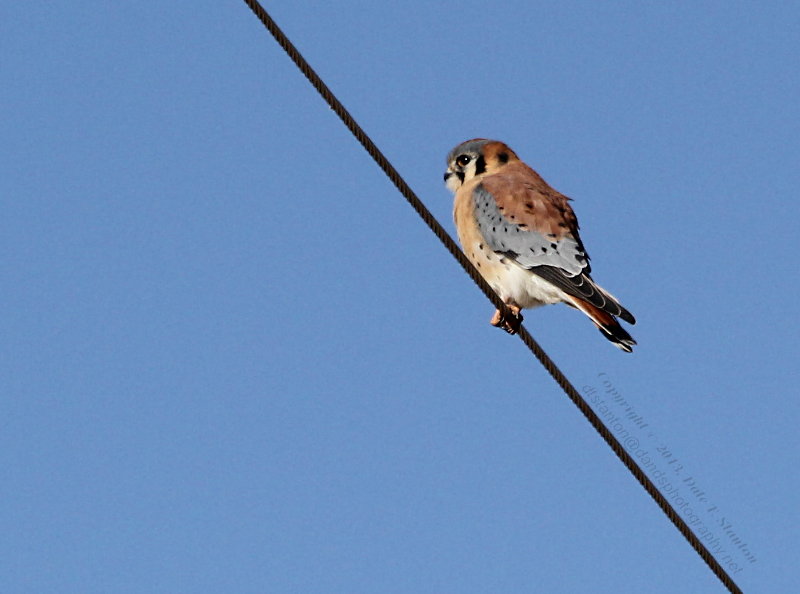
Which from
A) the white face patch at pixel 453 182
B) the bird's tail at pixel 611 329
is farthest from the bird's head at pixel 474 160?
the bird's tail at pixel 611 329

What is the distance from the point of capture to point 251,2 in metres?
3.69

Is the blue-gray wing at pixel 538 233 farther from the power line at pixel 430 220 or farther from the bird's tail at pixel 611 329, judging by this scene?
the power line at pixel 430 220

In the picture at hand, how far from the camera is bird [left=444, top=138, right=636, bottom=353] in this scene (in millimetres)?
5785

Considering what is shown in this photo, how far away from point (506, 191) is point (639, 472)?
3.10 m

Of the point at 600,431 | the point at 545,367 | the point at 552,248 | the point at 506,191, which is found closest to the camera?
the point at 600,431

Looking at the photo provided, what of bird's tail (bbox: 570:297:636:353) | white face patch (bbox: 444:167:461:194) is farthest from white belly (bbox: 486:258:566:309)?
white face patch (bbox: 444:167:461:194)

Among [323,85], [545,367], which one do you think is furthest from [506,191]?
[323,85]

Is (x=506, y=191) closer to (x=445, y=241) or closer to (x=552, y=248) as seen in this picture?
(x=552, y=248)

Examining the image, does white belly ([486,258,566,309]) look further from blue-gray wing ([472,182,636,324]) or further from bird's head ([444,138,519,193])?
bird's head ([444,138,519,193])

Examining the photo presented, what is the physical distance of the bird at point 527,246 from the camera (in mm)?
5785

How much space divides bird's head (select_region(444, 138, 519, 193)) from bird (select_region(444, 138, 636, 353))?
0.09 ft

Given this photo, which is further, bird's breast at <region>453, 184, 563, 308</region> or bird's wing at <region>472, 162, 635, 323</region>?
bird's breast at <region>453, 184, 563, 308</region>

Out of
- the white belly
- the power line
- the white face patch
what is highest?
the white face patch

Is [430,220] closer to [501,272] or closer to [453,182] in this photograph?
[501,272]
